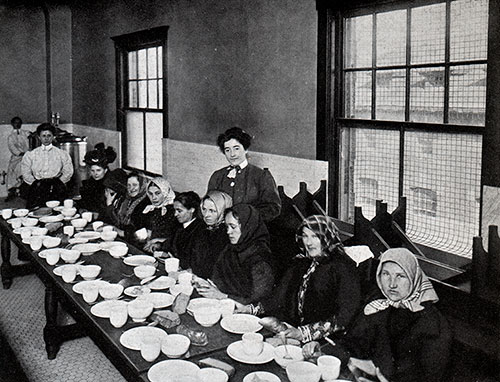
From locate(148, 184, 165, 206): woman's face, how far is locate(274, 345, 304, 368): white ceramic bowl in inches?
110

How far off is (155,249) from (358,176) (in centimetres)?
171

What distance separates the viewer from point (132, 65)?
322 inches

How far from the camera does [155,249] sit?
4797 millimetres

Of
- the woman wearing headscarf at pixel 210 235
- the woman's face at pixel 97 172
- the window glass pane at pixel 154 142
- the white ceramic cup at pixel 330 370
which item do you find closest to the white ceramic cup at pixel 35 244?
the woman wearing headscarf at pixel 210 235

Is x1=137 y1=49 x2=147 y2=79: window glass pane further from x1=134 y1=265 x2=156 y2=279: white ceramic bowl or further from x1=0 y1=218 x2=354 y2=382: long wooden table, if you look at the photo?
x1=134 y1=265 x2=156 y2=279: white ceramic bowl

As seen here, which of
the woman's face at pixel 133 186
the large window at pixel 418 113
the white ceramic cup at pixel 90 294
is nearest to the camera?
the white ceramic cup at pixel 90 294

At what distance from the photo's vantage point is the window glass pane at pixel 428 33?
12.3ft

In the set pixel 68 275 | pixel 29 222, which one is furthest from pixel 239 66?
pixel 68 275

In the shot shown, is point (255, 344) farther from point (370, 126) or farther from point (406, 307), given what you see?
point (370, 126)

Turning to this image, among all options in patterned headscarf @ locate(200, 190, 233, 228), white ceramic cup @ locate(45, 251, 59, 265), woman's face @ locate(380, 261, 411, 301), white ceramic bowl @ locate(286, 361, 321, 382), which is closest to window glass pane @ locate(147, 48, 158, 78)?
patterned headscarf @ locate(200, 190, 233, 228)

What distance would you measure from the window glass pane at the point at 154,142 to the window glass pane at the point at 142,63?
22.0 inches

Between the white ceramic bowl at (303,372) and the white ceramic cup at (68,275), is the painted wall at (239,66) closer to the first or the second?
the white ceramic cup at (68,275)

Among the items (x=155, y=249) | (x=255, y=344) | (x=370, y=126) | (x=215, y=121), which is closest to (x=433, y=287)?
(x=255, y=344)

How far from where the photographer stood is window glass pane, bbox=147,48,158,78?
754cm
